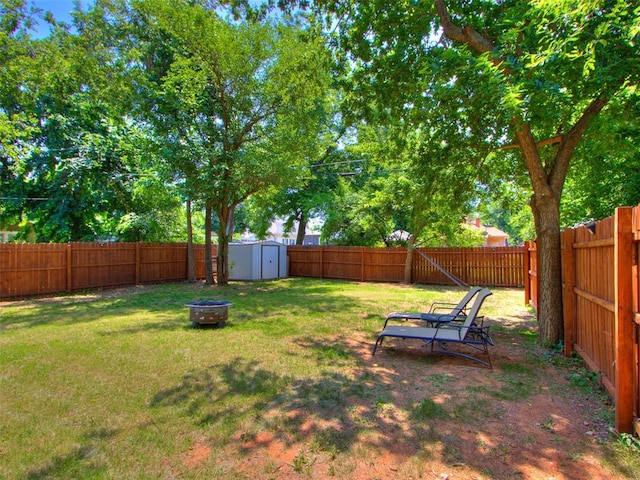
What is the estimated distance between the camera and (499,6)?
608cm

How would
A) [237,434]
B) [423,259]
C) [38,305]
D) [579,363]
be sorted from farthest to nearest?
[423,259], [38,305], [579,363], [237,434]

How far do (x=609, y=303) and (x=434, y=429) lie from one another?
79.1 inches

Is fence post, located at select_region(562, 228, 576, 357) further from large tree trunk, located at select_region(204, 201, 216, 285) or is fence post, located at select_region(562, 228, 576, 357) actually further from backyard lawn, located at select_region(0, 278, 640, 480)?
large tree trunk, located at select_region(204, 201, 216, 285)

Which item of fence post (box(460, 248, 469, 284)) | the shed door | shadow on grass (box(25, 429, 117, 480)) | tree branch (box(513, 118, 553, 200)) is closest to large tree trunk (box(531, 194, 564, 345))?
tree branch (box(513, 118, 553, 200))

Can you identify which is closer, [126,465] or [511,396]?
[126,465]

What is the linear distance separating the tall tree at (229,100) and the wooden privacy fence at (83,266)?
12.1 feet

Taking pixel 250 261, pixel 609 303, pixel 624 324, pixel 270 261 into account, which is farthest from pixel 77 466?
pixel 270 261

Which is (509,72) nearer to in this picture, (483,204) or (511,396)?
(511,396)

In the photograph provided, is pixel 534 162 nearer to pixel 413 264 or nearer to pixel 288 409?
pixel 288 409

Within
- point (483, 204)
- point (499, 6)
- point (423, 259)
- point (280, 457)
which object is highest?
point (499, 6)

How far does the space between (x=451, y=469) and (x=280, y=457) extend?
119cm

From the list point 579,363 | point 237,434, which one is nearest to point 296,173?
point 579,363

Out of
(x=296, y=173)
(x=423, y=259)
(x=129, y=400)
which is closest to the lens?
(x=129, y=400)

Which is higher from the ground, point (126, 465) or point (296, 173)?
point (296, 173)
